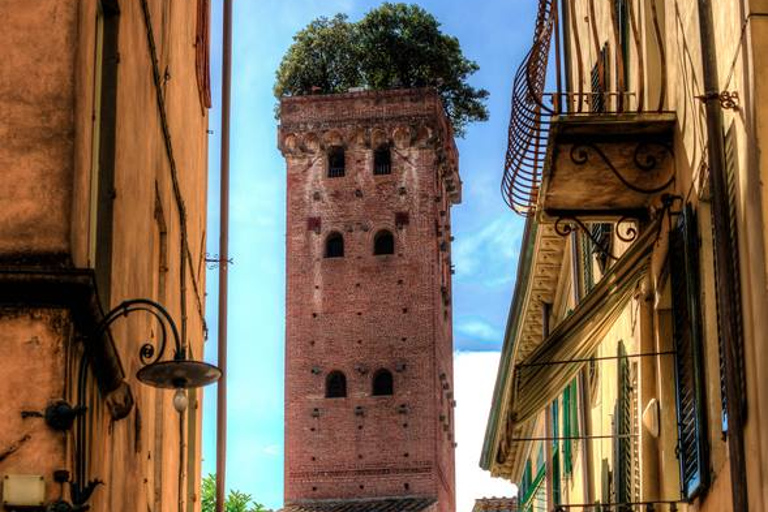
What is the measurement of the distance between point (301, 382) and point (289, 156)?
318 inches

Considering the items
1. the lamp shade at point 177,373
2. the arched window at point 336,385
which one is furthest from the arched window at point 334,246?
the lamp shade at point 177,373

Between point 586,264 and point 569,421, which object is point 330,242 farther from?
point 586,264

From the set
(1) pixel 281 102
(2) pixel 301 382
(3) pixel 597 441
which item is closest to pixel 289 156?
(1) pixel 281 102

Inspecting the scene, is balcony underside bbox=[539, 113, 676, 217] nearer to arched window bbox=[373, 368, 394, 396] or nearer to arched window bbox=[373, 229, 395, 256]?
arched window bbox=[373, 368, 394, 396]

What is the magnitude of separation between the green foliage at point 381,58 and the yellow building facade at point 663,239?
58.1 meters

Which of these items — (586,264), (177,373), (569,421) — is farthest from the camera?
(569,421)

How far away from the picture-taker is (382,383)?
6762 centimetres

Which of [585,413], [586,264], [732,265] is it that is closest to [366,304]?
[585,413]

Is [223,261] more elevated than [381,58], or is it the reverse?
[381,58]

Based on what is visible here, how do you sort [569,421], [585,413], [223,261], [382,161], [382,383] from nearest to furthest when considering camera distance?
1. [585,413]
2. [569,421]
3. [223,261]
4. [382,383]
5. [382,161]

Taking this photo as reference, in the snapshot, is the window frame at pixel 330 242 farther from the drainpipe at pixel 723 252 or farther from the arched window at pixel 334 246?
the drainpipe at pixel 723 252

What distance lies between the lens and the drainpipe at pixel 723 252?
363 inches

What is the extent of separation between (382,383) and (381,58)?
13.8 m

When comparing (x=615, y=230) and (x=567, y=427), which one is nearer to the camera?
(x=615, y=230)
